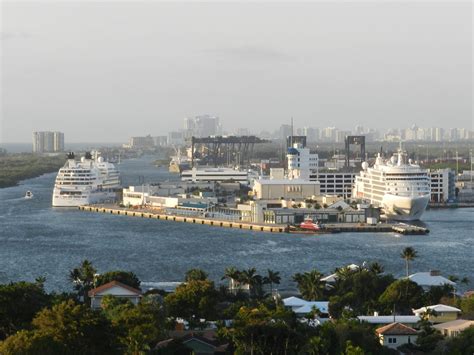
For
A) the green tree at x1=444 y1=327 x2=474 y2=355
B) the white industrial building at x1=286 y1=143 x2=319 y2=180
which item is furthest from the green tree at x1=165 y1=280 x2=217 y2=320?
the white industrial building at x1=286 y1=143 x2=319 y2=180

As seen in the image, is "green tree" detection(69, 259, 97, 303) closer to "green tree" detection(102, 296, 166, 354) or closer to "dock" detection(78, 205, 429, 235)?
"green tree" detection(102, 296, 166, 354)

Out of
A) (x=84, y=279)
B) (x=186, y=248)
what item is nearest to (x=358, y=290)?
(x=84, y=279)

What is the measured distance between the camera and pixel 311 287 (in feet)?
40.1

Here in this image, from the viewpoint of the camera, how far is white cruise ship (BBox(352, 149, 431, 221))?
2634 cm

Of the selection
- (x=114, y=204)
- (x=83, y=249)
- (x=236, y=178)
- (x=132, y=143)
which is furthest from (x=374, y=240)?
(x=132, y=143)

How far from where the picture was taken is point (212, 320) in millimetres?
10758

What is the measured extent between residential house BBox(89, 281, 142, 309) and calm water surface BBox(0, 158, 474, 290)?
6.75 ft

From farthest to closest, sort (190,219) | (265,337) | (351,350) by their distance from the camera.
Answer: (190,219) → (265,337) → (351,350)

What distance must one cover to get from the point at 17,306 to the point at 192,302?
1.98 m

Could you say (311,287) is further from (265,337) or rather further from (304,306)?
(265,337)

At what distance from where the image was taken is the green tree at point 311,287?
478 inches

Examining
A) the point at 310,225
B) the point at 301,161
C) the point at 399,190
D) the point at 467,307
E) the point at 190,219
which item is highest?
the point at 301,161

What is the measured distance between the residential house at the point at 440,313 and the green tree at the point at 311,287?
1536 millimetres

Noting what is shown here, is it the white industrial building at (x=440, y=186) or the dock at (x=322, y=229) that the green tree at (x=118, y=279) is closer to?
the dock at (x=322, y=229)
